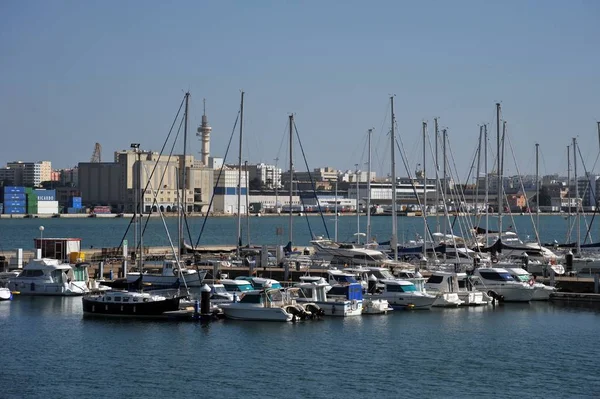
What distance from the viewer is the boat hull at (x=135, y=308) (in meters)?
37.2

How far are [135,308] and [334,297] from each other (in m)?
7.34

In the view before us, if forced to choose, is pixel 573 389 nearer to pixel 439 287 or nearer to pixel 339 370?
pixel 339 370

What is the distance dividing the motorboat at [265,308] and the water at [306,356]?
55cm

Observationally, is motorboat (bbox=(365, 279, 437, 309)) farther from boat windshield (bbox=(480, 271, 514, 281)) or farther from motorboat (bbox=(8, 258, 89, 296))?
motorboat (bbox=(8, 258, 89, 296))

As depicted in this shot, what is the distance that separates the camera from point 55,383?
27109 millimetres

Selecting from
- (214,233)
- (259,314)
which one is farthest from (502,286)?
(214,233)

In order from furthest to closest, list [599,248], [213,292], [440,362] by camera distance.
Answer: [599,248] → [213,292] → [440,362]

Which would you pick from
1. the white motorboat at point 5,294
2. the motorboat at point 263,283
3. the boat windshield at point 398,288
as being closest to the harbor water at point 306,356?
the boat windshield at point 398,288

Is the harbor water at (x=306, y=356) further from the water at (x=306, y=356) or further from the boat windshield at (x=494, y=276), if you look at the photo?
the boat windshield at (x=494, y=276)

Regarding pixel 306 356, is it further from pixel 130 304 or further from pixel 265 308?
pixel 130 304

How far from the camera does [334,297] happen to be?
39.2m

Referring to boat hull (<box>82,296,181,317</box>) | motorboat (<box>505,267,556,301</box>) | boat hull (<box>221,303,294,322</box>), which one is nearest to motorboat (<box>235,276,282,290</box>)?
boat hull (<box>221,303,294,322</box>)

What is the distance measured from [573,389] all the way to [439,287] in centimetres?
1556

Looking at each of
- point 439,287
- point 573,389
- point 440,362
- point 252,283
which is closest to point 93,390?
point 440,362
